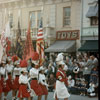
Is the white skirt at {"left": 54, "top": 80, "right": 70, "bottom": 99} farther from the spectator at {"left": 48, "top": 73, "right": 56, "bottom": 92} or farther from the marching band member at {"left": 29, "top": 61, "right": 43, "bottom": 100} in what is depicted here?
the spectator at {"left": 48, "top": 73, "right": 56, "bottom": 92}

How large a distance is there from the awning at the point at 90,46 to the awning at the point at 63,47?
1.19 metres

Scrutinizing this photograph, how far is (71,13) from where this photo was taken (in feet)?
60.2

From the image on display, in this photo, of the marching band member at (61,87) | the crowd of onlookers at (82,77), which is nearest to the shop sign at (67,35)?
the crowd of onlookers at (82,77)

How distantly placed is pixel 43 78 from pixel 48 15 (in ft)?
39.2

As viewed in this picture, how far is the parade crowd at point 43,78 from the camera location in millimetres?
7867

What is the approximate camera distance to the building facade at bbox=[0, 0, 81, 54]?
59.7 feet

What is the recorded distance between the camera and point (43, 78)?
8242 mm

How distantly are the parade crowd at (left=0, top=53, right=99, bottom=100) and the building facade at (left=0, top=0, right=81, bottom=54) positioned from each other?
19.9ft

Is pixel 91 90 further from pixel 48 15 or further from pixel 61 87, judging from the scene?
pixel 48 15

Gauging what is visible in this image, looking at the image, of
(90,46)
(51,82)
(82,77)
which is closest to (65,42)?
(90,46)

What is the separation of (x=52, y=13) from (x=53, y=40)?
2297 millimetres

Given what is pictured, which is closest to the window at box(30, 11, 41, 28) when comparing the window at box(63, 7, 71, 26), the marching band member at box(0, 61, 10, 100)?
the window at box(63, 7, 71, 26)

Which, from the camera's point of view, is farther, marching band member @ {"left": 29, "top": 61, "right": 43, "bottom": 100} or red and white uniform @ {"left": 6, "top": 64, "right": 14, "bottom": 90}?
red and white uniform @ {"left": 6, "top": 64, "right": 14, "bottom": 90}

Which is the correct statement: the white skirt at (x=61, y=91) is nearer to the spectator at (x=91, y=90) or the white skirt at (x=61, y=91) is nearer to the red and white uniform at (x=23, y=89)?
the red and white uniform at (x=23, y=89)
